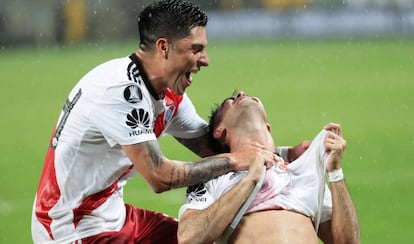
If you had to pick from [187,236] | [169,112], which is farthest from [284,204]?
[169,112]

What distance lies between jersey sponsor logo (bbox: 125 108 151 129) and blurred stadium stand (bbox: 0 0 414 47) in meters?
23.0

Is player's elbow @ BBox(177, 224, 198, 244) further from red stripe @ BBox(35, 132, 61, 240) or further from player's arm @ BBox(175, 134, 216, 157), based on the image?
player's arm @ BBox(175, 134, 216, 157)

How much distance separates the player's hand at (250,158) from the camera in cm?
615

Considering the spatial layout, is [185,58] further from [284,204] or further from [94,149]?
[284,204]

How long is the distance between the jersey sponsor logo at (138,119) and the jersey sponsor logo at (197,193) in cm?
56

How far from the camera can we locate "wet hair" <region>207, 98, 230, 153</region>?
265 inches

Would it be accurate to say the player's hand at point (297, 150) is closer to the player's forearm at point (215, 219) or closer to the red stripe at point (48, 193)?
the player's forearm at point (215, 219)

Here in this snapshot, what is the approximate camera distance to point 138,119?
5887 mm

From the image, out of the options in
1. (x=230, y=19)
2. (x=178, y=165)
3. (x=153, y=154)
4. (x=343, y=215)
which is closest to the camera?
(x=153, y=154)

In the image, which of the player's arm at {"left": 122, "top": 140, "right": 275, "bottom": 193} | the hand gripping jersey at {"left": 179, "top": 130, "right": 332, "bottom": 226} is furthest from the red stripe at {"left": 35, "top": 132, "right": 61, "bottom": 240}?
the hand gripping jersey at {"left": 179, "top": 130, "right": 332, "bottom": 226}

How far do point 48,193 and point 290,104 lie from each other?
12572mm

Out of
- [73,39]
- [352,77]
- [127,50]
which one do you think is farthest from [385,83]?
[73,39]

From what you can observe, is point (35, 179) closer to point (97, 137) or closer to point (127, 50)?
point (97, 137)

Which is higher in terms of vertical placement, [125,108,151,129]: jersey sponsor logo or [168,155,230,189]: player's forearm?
[125,108,151,129]: jersey sponsor logo
